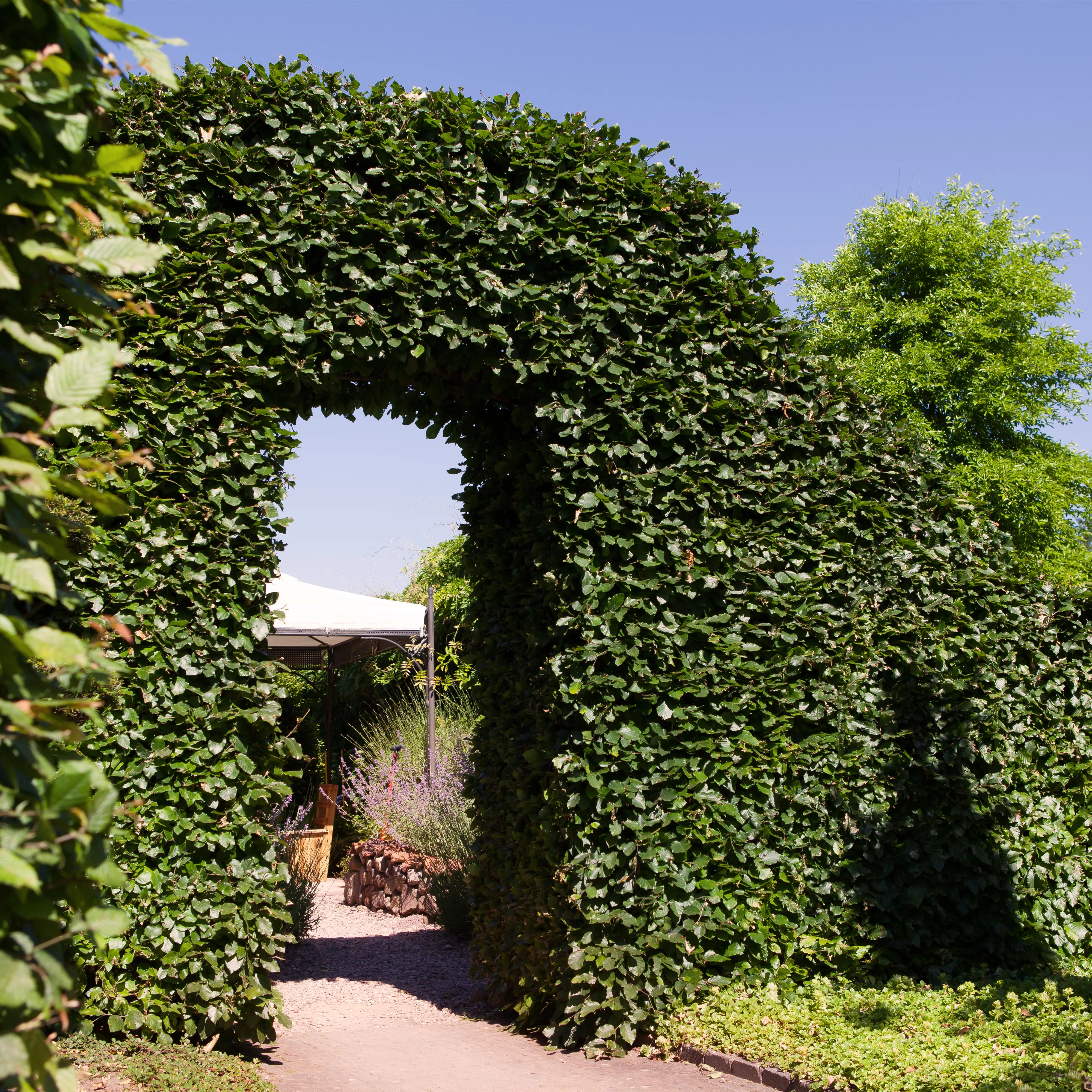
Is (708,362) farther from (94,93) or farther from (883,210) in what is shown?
(883,210)

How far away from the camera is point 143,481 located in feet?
13.3

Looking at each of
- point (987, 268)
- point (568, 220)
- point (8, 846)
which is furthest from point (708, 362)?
point (987, 268)

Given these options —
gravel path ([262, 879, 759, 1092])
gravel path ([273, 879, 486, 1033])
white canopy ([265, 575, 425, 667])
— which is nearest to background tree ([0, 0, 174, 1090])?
gravel path ([262, 879, 759, 1092])

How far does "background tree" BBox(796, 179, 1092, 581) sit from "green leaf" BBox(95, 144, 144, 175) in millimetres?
15073

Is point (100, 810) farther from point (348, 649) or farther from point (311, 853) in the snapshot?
point (348, 649)

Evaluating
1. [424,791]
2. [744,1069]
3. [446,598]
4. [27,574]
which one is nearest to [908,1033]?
[744,1069]

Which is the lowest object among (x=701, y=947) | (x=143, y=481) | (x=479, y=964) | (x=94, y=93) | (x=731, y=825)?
(x=479, y=964)

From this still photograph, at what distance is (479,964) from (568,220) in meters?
4.31

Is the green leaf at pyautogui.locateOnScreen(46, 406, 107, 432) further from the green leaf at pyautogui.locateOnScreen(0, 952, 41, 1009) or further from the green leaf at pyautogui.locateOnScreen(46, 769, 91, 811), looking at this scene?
the green leaf at pyautogui.locateOnScreen(0, 952, 41, 1009)

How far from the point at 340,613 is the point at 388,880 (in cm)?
270

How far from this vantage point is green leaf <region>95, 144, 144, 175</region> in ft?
5.46

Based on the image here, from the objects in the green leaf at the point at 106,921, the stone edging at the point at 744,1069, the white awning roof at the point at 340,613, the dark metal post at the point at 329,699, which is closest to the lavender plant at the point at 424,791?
the dark metal post at the point at 329,699

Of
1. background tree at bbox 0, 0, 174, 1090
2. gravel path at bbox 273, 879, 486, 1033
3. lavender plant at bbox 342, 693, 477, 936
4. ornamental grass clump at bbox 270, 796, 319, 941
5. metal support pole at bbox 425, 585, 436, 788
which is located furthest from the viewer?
metal support pole at bbox 425, 585, 436, 788

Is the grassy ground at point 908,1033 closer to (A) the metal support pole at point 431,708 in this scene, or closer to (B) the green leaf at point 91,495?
(B) the green leaf at point 91,495
